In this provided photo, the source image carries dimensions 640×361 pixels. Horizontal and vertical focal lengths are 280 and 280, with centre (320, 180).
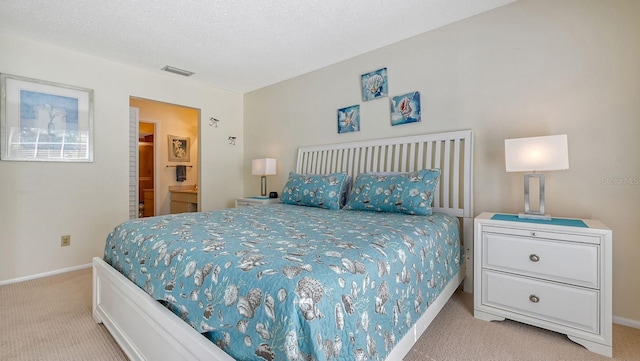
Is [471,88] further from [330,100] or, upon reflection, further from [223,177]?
[223,177]

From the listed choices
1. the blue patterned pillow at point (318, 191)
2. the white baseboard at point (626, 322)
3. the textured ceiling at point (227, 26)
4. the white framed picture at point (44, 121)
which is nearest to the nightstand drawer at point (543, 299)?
the white baseboard at point (626, 322)

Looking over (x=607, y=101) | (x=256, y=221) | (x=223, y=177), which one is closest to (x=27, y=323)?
(x=256, y=221)

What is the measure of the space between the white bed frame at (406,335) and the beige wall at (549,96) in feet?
0.43

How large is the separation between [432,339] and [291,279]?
1.32 metres

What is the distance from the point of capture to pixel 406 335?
4.31 ft

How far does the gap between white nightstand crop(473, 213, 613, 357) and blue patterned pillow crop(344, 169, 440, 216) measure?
0.42m

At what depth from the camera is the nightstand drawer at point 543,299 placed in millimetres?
1618

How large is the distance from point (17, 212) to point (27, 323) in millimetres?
1434

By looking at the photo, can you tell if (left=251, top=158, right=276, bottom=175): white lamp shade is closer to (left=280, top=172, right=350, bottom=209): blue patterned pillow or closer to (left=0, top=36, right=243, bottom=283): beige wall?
(left=280, top=172, right=350, bottom=209): blue patterned pillow

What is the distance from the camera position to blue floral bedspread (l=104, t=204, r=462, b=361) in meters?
0.85

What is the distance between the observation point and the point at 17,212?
109 inches

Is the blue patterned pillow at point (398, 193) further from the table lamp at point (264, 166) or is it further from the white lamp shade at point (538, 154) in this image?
the table lamp at point (264, 166)

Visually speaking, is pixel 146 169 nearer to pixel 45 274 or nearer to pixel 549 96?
pixel 45 274

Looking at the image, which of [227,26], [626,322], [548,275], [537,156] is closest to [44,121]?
[227,26]
